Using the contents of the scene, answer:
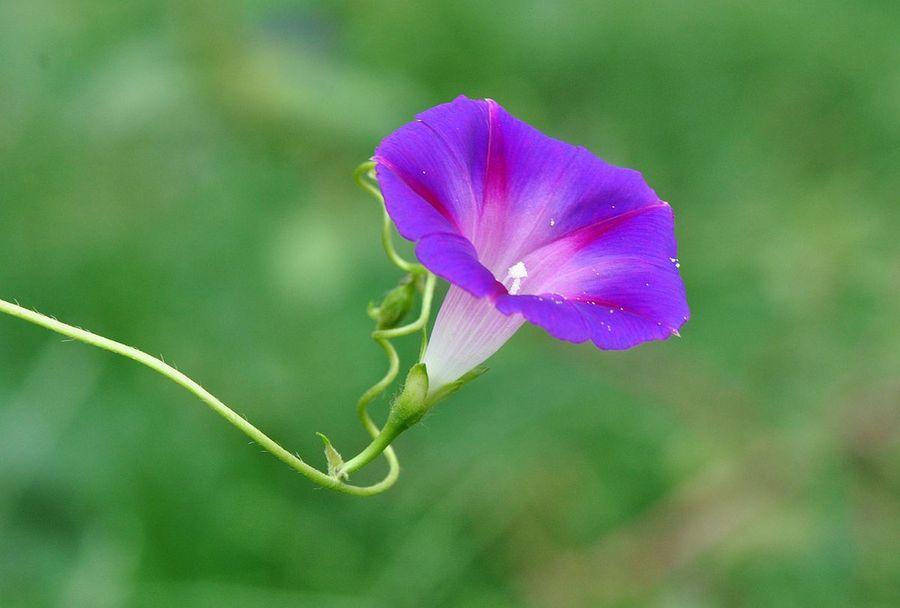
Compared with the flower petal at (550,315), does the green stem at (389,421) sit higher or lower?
lower

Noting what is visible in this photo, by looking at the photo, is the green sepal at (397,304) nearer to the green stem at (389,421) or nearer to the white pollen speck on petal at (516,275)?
the green stem at (389,421)

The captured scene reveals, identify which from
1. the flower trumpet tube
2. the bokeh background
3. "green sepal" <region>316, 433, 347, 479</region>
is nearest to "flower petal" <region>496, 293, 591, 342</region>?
the flower trumpet tube

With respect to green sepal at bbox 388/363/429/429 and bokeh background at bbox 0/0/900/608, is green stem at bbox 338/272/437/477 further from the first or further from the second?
bokeh background at bbox 0/0/900/608

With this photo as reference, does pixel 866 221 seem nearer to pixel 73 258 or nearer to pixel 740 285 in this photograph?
pixel 740 285

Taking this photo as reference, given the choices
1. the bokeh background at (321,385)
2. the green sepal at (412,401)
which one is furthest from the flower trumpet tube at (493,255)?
the bokeh background at (321,385)

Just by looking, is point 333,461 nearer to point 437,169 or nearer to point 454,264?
point 454,264

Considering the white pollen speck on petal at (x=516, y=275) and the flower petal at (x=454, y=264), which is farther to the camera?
the white pollen speck on petal at (x=516, y=275)
